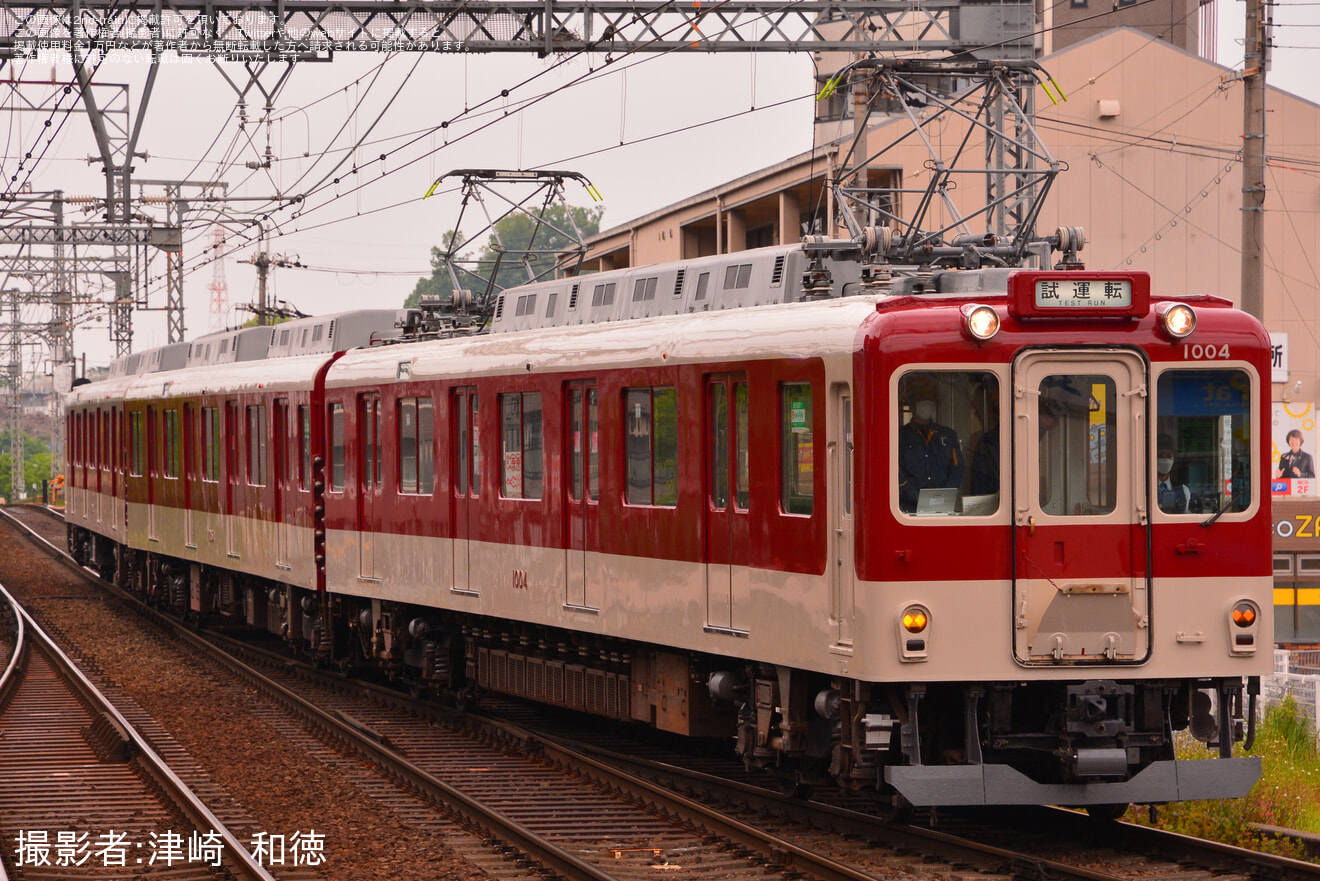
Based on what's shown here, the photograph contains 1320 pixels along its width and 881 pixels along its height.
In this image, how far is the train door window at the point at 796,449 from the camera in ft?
32.1

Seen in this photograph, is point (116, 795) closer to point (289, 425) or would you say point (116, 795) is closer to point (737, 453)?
point (737, 453)

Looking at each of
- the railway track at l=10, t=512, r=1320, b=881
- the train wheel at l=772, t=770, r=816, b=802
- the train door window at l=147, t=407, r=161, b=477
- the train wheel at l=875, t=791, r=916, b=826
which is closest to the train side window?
the train door window at l=147, t=407, r=161, b=477

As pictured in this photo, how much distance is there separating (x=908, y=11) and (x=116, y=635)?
497 inches

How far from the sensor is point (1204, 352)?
9.51 meters

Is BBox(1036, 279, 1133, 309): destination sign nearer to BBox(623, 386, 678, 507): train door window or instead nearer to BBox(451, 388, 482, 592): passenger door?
BBox(623, 386, 678, 507): train door window

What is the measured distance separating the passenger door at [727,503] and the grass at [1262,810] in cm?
263

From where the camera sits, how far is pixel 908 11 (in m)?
20.0

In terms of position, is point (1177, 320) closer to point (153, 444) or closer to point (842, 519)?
point (842, 519)

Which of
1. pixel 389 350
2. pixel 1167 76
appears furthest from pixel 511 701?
pixel 1167 76

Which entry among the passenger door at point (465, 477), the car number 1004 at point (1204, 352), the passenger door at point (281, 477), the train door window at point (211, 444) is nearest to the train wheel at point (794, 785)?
the car number 1004 at point (1204, 352)

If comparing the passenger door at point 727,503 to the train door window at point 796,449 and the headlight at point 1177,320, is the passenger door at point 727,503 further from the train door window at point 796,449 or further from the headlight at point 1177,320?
the headlight at point 1177,320

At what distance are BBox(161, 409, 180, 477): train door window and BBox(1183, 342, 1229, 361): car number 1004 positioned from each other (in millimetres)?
16003

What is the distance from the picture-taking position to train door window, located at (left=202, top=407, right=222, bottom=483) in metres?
21.0

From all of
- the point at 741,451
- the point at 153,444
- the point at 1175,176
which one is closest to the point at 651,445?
the point at 741,451
